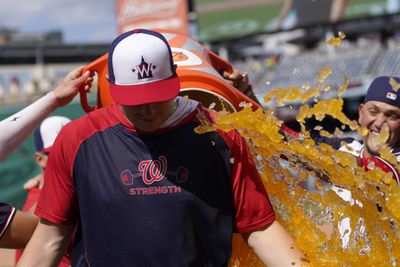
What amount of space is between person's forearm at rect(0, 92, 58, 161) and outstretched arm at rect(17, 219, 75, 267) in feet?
1.38

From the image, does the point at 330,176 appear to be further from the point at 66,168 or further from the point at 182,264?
the point at 66,168

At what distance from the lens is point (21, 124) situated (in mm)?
2729

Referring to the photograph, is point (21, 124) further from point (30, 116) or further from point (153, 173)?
point (153, 173)

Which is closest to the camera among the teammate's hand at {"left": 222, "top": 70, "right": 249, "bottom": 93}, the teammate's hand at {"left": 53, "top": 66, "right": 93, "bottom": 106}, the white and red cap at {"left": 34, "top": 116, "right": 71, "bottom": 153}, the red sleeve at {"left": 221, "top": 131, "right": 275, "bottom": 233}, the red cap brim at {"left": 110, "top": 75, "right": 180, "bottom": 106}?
the red cap brim at {"left": 110, "top": 75, "right": 180, "bottom": 106}

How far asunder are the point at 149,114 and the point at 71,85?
0.71 metres

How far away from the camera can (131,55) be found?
89.6 inches

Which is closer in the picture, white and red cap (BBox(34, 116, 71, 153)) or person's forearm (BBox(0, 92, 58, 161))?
person's forearm (BBox(0, 92, 58, 161))

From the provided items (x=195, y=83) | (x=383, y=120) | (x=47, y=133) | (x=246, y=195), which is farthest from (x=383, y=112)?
(x=47, y=133)

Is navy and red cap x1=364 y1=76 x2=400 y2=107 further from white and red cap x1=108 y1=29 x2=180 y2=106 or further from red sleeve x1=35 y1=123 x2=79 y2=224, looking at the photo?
red sleeve x1=35 y1=123 x2=79 y2=224

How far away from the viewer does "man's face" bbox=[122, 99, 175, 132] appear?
2291 mm

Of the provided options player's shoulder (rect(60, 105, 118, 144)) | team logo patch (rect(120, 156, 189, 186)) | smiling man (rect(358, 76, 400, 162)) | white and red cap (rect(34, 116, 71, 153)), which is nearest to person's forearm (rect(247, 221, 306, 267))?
team logo patch (rect(120, 156, 189, 186))

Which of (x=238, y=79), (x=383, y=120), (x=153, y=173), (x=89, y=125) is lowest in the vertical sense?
(x=383, y=120)

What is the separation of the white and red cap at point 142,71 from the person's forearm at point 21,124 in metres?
0.55

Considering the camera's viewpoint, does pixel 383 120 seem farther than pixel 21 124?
Yes
